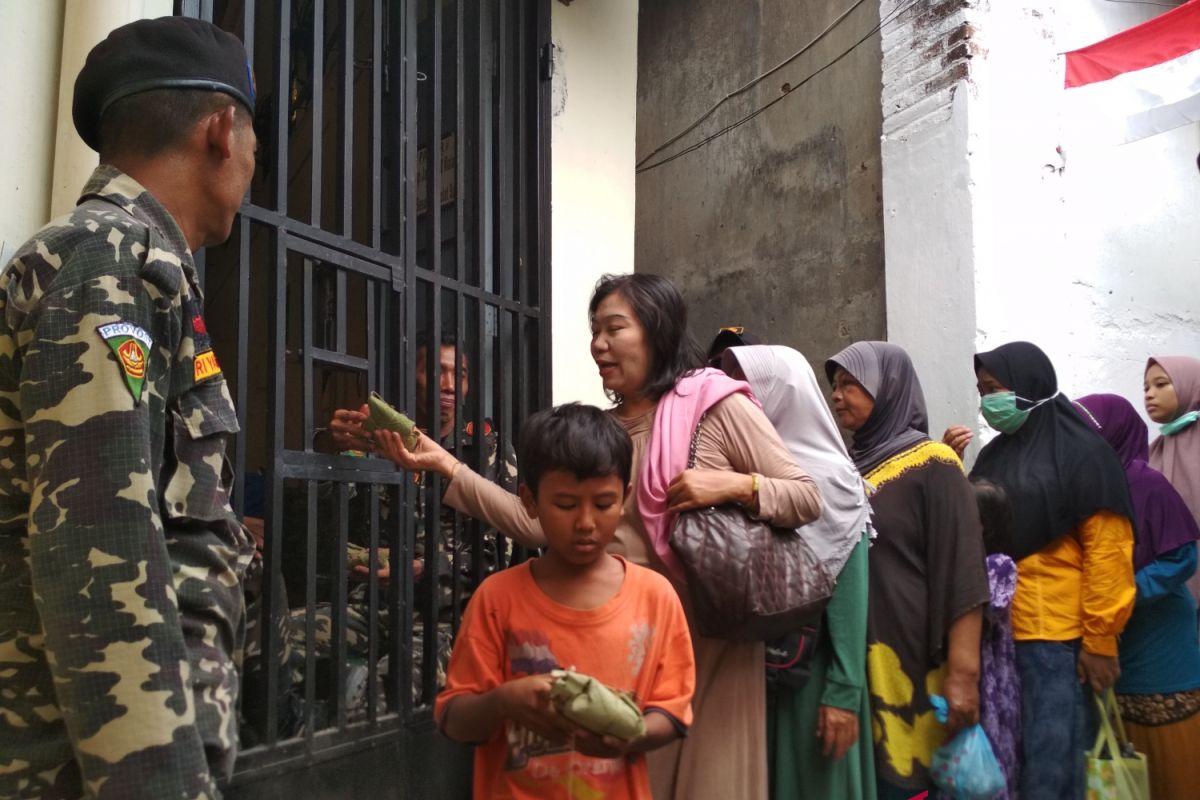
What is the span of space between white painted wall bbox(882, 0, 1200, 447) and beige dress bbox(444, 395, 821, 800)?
1981mm

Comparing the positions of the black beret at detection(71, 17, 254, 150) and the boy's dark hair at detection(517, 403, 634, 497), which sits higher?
the black beret at detection(71, 17, 254, 150)

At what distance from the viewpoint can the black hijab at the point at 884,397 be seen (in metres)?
3.03

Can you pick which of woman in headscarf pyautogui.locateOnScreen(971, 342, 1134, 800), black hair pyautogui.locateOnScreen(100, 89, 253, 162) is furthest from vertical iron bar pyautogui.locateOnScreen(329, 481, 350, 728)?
woman in headscarf pyautogui.locateOnScreen(971, 342, 1134, 800)

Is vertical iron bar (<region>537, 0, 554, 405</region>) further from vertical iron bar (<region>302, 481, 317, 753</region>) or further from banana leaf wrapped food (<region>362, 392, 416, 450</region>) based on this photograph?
vertical iron bar (<region>302, 481, 317, 753</region>)

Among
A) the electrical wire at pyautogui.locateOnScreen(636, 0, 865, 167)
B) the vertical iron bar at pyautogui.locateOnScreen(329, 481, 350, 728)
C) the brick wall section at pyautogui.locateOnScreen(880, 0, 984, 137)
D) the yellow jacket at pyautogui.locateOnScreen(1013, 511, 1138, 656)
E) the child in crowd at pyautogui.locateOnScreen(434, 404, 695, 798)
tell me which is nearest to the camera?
the child in crowd at pyautogui.locateOnScreen(434, 404, 695, 798)

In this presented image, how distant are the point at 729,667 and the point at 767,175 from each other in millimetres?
3456

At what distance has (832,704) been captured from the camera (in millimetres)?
2436

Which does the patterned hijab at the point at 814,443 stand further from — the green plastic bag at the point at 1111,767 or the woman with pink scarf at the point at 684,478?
the green plastic bag at the point at 1111,767

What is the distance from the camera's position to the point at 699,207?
220 inches

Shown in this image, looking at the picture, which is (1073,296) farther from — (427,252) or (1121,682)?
(427,252)

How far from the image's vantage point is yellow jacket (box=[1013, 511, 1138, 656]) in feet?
10.2

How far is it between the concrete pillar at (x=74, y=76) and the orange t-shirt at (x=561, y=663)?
1194 mm

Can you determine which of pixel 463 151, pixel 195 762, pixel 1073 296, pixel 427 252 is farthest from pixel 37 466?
pixel 1073 296

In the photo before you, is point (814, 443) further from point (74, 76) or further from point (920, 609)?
point (74, 76)
